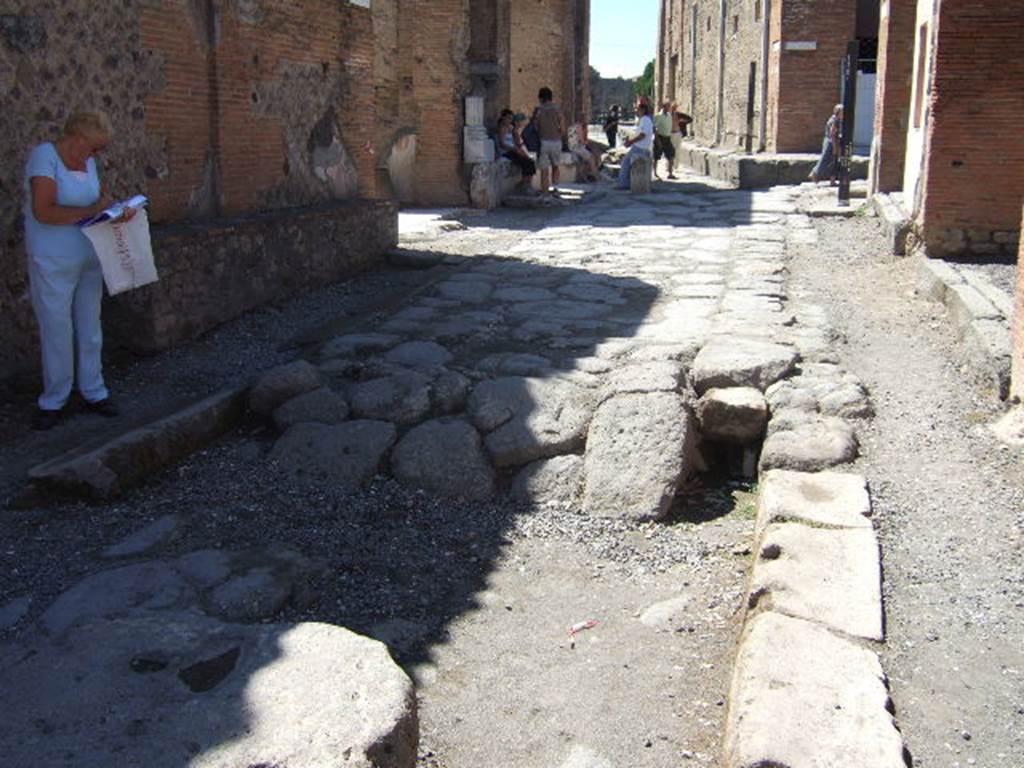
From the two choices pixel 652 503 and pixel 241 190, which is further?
pixel 241 190

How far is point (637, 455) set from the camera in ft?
15.8

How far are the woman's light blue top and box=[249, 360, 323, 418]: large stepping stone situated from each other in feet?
3.59

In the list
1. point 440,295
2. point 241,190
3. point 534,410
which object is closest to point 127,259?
point 534,410

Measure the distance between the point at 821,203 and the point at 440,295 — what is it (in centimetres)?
830

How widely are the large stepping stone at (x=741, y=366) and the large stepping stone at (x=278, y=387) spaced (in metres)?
2.02

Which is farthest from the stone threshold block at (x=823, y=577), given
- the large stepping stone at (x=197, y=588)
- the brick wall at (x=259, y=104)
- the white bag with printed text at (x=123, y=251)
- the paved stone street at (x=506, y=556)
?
the brick wall at (x=259, y=104)

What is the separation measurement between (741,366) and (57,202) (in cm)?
341

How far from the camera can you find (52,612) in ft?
11.0

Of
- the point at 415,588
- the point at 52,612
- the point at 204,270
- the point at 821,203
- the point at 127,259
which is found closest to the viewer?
the point at 52,612

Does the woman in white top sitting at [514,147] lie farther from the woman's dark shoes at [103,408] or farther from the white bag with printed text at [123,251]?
the woman's dark shoes at [103,408]

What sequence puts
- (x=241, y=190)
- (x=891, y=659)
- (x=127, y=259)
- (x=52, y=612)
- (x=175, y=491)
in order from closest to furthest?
(x=891, y=659)
(x=52, y=612)
(x=175, y=491)
(x=127, y=259)
(x=241, y=190)

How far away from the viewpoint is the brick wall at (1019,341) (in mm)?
4840

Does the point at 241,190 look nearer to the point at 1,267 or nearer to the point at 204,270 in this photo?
the point at 204,270

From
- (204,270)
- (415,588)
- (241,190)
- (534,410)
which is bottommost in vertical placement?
(415,588)
